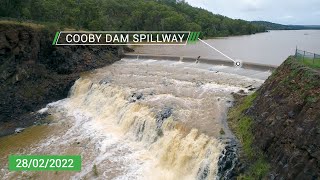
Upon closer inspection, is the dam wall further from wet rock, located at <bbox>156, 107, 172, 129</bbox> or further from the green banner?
the green banner

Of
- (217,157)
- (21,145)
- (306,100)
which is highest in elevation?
(306,100)

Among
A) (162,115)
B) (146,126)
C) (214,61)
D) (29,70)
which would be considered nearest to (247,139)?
(162,115)

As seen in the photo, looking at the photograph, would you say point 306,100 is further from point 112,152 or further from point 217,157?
point 112,152

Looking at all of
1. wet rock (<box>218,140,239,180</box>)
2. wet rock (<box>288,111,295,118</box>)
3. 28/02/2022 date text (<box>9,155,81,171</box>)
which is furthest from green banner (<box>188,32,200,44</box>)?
wet rock (<box>288,111,295,118</box>)

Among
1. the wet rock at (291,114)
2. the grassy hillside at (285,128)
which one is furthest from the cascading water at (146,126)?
the wet rock at (291,114)

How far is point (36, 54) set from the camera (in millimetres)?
24375

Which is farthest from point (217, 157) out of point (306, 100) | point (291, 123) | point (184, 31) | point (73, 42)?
point (184, 31)

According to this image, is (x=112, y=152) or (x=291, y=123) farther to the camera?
(x=112, y=152)

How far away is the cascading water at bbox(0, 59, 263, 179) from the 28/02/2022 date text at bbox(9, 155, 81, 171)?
36 cm

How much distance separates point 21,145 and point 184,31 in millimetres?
54778

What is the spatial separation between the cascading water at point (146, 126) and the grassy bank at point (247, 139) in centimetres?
46

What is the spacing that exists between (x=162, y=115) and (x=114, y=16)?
2325 inches

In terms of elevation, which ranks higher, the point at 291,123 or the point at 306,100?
the point at 306,100

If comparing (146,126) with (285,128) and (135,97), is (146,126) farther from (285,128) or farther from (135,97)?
(285,128)
